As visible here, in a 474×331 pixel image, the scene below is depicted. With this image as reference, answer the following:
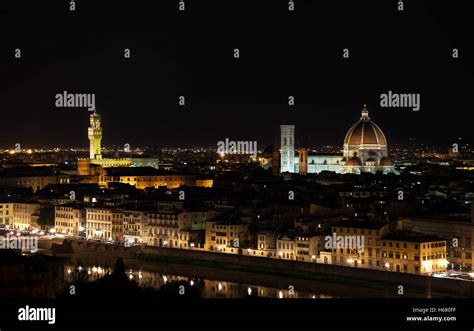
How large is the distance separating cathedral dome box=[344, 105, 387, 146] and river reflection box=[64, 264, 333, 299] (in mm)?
35287

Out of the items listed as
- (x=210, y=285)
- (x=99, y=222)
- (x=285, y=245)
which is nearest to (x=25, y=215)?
(x=99, y=222)

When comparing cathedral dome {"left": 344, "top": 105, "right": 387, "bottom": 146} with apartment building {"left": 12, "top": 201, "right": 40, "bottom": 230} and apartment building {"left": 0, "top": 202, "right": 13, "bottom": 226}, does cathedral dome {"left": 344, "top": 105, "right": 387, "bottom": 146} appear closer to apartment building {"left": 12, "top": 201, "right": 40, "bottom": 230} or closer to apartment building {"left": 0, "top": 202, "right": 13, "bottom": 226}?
apartment building {"left": 12, "top": 201, "right": 40, "bottom": 230}

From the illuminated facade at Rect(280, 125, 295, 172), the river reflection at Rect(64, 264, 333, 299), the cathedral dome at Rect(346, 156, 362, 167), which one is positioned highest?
the illuminated facade at Rect(280, 125, 295, 172)

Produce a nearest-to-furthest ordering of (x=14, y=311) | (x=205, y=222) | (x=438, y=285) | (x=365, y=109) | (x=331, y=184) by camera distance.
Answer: (x=14, y=311)
(x=438, y=285)
(x=205, y=222)
(x=331, y=184)
(x=365, y=109)

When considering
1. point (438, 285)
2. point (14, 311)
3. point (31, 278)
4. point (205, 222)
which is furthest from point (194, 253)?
point (14, 311)

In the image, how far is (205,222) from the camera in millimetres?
33094

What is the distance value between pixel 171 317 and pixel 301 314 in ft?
5.19

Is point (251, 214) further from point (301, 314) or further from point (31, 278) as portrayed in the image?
point (301, 314)

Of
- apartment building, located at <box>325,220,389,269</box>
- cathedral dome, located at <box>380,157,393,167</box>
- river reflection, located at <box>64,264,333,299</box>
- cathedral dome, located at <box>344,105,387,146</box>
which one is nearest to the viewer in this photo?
river reflection, located at <box>64,264,333,299</box>

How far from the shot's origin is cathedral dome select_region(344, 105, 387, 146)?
62.4 metres

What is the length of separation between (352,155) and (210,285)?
38.0m

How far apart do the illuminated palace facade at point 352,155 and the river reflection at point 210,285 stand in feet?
110

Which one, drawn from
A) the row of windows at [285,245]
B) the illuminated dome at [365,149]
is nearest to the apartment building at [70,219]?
the row of windows at [285,245]

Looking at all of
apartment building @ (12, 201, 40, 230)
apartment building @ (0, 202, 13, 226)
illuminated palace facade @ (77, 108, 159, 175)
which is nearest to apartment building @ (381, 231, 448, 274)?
apartment building @ (12, 201, 40, 230)
